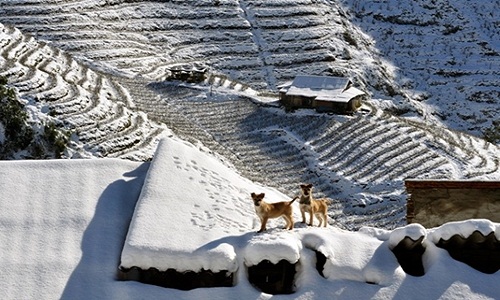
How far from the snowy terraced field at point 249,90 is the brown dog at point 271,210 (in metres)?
17.5

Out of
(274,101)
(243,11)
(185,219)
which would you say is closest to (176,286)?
(185,219)

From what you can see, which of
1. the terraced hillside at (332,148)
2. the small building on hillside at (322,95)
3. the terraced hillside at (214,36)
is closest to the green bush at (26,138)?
the terraced hillside at (332,148)

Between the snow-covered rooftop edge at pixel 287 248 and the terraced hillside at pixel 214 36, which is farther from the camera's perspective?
the terraced hillside at pixel 214 36

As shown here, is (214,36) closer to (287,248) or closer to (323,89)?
(323,89)

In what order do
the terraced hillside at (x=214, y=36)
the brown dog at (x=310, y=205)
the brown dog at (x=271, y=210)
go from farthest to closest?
the terraced hillside at (x=214, y=36), the brown dog at (x=310, y=205), the brown dog at (x=271, y=210)

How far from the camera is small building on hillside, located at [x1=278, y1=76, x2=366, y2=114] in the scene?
4119 centimetres

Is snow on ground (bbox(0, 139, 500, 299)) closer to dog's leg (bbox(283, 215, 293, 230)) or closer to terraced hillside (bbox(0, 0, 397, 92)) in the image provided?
dog's leg (bbox(283, 215, 293, 230))

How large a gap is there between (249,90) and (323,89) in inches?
233

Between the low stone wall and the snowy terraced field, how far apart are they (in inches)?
541

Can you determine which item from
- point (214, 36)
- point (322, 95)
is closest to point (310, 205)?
point (322, 95)

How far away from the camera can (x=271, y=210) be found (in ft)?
37.3

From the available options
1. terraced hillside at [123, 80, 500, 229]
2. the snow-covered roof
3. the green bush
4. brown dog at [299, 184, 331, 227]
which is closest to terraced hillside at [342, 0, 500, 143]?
terraced hillside at [123, 80, 500, 229]

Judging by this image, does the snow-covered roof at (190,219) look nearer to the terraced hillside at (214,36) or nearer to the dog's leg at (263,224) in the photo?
the dog's leg at (263,224)

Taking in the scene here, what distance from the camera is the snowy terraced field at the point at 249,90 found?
33.1 m
